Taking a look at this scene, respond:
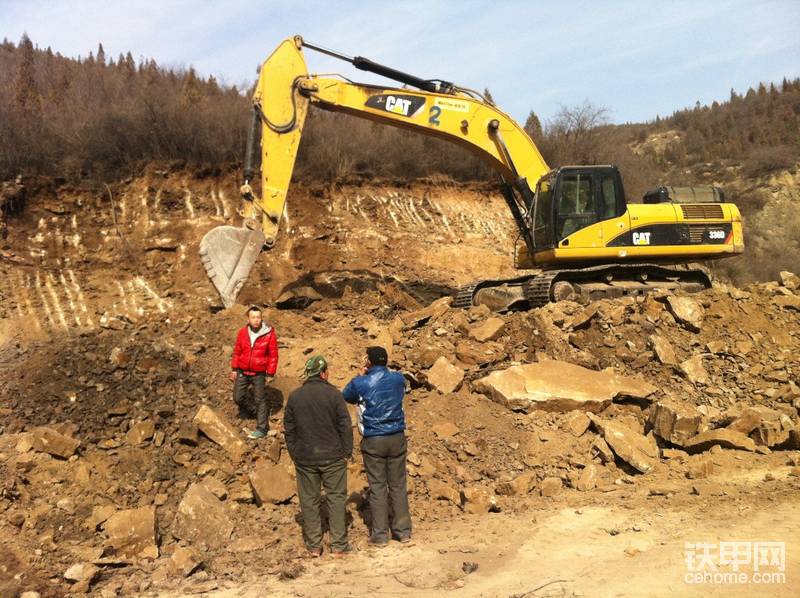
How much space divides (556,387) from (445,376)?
4.08 feet

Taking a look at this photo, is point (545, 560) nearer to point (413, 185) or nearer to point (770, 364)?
point (770, 364)

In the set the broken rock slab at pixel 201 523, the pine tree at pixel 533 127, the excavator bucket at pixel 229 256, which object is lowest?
the broken rock slab at pixel 201 523

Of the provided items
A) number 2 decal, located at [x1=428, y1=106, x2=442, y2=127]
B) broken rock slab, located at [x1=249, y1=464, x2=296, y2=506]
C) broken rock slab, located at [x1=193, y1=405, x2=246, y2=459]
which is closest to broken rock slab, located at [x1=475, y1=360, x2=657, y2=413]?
broken rock slab, located at [x1=249, y1=464, x2=296, y2=506]

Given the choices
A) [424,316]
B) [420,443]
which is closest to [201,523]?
[420,443]

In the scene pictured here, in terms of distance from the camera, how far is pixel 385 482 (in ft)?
17.6

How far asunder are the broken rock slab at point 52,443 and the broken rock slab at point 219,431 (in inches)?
44.4

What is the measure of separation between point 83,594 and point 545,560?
3130mm

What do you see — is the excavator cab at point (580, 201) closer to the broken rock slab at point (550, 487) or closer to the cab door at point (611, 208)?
the cab door at point (611, 208)

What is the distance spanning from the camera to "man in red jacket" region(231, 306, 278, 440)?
6.82 meters

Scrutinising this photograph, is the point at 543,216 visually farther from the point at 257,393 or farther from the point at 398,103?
the point at 257,393

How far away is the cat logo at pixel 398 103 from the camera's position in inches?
388

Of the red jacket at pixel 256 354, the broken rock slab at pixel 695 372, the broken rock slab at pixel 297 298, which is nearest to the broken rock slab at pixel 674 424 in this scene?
the broken rock slab at pixel 695 372

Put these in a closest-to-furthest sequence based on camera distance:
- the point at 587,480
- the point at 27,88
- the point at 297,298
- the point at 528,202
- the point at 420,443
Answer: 1. the point at 587,480
2. the point at 420,443
3. the point at 528,202
4. the point at 297,298
5. the point at 27,88

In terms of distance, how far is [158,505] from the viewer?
5.94 m
